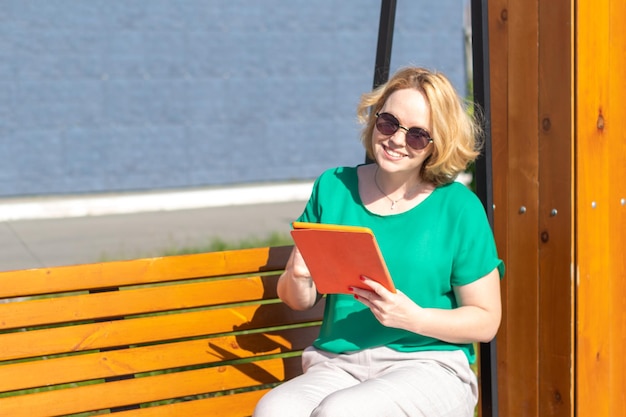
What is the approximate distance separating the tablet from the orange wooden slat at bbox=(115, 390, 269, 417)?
2.29ft

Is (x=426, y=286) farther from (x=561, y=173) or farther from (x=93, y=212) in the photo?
(x=93, y=212)

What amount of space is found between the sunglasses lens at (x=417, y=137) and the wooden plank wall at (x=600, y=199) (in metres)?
0.43

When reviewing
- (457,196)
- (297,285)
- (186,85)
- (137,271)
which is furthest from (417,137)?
(186,85)

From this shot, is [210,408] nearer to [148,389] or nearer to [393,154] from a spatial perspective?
[148,389]

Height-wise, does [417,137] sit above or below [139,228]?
above

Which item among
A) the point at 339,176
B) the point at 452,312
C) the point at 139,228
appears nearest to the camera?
the point at 452,312

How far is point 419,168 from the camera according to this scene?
Answer: 10.2ft

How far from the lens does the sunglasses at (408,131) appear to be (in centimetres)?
297

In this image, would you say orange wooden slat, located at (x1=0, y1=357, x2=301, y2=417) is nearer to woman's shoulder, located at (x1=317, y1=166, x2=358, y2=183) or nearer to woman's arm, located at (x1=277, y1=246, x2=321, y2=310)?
woman's arm, located at (x1=277, y1=246, x2=321, y2=310)

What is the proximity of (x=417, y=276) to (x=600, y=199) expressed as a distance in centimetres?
59

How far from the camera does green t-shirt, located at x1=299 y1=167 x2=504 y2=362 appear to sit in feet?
9.75

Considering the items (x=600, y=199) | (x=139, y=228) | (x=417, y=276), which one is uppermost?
(x=600, y=199)

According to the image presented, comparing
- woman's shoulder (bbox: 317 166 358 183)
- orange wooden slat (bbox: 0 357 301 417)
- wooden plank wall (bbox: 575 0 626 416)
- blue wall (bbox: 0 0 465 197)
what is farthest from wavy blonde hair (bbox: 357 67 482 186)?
blue wall (bbox: 0 0 465 197)

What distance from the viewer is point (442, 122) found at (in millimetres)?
2990
